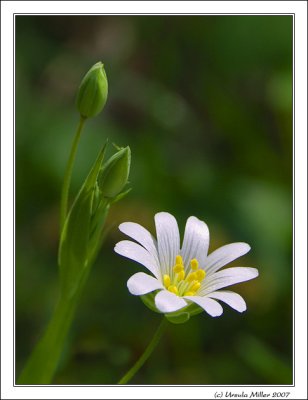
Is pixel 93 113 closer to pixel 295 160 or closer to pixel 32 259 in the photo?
pixel 295 160

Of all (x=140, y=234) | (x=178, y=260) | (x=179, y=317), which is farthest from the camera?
(x=178, y=260)

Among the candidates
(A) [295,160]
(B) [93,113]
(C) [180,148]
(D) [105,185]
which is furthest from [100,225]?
(C) [180,148]

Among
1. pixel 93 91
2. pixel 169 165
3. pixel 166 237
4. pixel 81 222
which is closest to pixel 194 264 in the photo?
pixel 166 237

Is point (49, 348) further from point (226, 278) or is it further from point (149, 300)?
point (226, 278)

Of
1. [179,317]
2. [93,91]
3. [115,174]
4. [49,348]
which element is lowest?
[49,348]

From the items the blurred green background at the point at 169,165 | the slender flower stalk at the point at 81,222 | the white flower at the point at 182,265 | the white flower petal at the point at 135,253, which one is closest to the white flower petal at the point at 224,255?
the white flower at the point at 182,265
